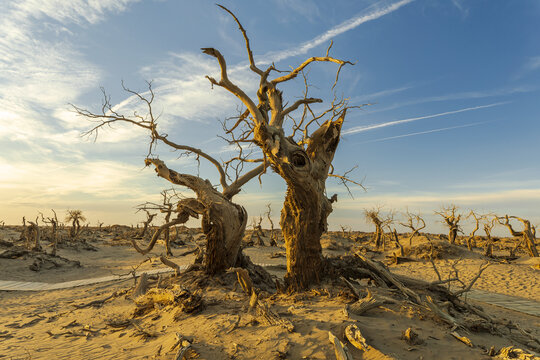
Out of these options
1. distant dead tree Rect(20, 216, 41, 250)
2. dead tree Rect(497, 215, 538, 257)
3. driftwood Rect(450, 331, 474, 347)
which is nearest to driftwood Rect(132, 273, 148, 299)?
driftwood Rect(450, 331, 474, 347)

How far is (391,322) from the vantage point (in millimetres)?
5074

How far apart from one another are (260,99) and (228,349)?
4.98 meters

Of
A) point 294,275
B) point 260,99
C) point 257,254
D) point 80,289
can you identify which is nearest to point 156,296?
point 294,275

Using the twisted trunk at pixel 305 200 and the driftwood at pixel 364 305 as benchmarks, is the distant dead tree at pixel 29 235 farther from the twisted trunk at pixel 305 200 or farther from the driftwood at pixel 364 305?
the driftwood at pixel 364 305

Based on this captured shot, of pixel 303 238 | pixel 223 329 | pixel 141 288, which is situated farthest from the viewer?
pixel 141 288

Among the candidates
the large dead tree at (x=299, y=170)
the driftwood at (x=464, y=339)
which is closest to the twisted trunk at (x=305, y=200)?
the large dead tree at (x=299, y=170)

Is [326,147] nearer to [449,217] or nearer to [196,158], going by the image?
[196,158]

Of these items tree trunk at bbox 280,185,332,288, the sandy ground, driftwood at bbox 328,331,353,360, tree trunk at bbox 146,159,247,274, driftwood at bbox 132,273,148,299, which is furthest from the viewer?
driftwood at bbox 132,273,148,299

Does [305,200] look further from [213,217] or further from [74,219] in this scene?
[74,219]

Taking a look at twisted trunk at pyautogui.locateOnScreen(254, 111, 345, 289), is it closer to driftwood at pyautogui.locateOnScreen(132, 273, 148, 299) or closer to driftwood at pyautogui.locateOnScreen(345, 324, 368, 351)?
driftwood at pyautogui.locateOnScreen(345, 324, 368, 351)

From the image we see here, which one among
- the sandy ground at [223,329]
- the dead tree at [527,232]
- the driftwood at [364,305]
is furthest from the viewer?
the dead tree at [527,232]

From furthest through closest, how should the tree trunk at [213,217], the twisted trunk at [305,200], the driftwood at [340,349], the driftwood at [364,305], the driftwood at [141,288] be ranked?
the driftwood at [141,288] < the tree trunk at [213,217] < the twisted trunk at [305,200] < the driftwood at [364,305] < the driftwood at [340,349]

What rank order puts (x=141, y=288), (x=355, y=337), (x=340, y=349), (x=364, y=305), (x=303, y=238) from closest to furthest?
(x=340, y=349) < (x=355, y=337) < (x=364, y=305) < (x=303, y=238) < (x=141, y=288)

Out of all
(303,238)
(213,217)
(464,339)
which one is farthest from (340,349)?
(213,217)
